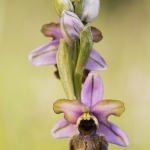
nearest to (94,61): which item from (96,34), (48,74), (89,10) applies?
(96,34)

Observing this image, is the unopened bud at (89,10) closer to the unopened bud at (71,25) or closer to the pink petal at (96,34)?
the unopened bud at (71,25)

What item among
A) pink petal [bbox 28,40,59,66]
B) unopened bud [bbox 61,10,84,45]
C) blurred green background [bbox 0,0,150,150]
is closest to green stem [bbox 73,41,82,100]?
unopened bud [bbox 61,10,84,45]

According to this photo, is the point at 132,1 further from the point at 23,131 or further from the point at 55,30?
the point at 55,30

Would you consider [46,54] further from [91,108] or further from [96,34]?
[91,108]

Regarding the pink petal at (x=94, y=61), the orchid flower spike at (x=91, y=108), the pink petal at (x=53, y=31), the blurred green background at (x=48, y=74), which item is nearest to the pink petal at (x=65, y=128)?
the orchid flower spike at (x=91, y=108)

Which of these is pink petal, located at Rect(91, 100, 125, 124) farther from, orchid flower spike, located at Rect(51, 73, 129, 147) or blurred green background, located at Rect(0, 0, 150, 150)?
blurred green background, located at Rect(0, 0, 150, 150)

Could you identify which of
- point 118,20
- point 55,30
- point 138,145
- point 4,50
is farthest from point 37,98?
point 55,30
